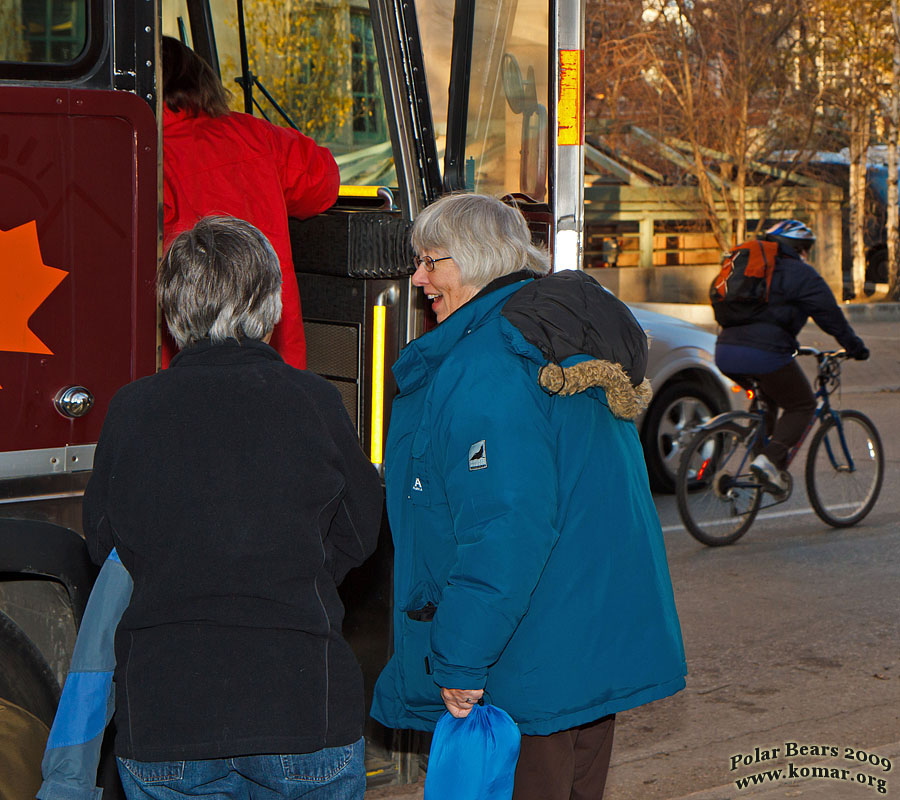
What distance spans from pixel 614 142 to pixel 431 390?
65.0 feet

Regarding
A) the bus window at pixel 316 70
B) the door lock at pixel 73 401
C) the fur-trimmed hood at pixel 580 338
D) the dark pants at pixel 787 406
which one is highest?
the bus window at pixel 316 70

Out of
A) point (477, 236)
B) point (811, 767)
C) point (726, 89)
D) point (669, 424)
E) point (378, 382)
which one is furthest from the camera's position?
point (726, 89)

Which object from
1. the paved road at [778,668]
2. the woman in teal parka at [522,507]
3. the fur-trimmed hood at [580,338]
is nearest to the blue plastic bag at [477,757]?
the woman in teal parka at [522,507]

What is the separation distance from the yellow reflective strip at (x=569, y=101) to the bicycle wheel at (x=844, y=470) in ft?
14.1

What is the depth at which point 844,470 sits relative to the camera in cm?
773

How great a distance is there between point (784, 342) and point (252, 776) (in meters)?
5.57

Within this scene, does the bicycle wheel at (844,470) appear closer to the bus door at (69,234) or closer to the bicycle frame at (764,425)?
the bicycle frame at (764,425)

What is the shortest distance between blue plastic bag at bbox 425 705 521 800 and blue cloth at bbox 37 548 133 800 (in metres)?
0.69

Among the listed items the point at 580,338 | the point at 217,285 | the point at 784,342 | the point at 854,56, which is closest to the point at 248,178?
the point at 217,285

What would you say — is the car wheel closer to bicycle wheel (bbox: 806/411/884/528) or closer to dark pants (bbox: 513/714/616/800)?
bicycle wheel (bbox: 806/411/884/528)

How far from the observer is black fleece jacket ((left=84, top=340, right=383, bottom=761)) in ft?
7.47

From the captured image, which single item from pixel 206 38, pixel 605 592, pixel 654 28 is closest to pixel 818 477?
pixel 206 38

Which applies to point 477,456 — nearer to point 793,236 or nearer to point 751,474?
point 751,474

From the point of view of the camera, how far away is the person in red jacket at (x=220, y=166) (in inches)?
136
